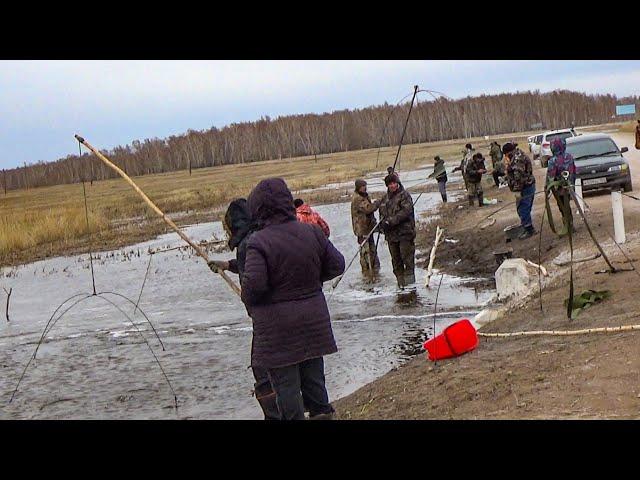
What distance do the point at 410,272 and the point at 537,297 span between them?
4.00 m

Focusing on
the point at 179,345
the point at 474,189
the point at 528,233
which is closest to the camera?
the point at 179,345

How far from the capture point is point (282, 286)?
214 inches

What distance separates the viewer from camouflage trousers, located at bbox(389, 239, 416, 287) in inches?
530

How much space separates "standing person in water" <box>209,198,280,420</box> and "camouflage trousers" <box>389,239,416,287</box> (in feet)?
22.5

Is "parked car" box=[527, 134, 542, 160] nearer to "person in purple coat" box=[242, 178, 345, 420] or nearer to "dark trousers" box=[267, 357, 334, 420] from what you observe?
"dark trousers" box=[267, 357, 334, 420]

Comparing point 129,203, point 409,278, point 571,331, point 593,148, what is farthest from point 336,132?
point 129,203

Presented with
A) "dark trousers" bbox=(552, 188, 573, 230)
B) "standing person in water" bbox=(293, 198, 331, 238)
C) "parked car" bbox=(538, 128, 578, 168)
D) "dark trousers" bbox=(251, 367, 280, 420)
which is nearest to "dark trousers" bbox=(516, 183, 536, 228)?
"dark trousers" bbox=(552, 188, 573, 230)

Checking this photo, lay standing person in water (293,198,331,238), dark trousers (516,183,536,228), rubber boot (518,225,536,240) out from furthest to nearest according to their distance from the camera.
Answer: rubber boot (518,225,536,240) < dark trousers (516,183,536,228) < standing person in water (293,198,331,238)

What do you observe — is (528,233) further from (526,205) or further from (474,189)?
(474,189)

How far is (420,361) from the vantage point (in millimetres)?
8492

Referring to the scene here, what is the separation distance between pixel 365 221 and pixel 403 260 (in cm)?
155
